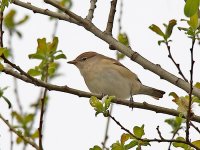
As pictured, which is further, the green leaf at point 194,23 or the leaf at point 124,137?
the leaf at point 124,137

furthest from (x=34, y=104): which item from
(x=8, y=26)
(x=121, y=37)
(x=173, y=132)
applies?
(x=173, y=132)

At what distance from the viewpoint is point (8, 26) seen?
228 inches

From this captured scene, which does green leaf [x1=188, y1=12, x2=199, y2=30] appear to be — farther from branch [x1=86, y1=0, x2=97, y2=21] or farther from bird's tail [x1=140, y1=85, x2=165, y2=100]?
bird's tail [x1=140, y1=85, x2=165, y2=100]

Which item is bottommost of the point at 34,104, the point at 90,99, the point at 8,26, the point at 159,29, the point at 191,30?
the point at 90,99

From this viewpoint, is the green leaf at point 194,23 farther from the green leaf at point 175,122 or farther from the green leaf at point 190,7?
the green leaf at point 175,122

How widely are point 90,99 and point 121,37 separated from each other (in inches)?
59.1

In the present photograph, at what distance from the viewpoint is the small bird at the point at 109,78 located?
601cm

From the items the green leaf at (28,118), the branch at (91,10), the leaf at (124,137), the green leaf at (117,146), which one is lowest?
the green leaf at (117,146)

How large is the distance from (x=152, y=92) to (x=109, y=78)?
2.75ft

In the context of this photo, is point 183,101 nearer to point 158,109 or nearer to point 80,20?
point 158,109

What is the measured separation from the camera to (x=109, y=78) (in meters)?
6.09

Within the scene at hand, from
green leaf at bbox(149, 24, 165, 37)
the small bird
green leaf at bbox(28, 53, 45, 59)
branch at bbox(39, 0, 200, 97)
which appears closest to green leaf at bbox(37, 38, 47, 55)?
green leaf at bbox(28, 53, 45, 59)

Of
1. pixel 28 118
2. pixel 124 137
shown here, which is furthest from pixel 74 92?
pixel 28 118

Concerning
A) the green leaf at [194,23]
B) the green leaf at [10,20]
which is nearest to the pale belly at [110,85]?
the green leaf at [10,20]
